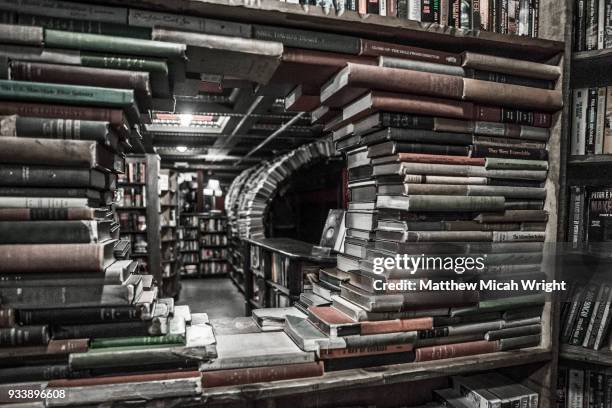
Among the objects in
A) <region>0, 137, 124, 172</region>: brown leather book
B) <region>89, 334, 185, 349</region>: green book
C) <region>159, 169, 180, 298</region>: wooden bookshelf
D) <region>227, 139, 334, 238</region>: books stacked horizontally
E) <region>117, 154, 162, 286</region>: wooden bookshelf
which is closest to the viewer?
<region>0, 137, 124, 172</region>: brown leather book

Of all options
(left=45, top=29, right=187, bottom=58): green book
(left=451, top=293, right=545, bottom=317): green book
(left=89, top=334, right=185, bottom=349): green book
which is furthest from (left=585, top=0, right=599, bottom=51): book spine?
(left=89, top=334, right=185, bottom=349): green book

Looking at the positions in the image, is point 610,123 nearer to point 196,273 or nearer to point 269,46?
point 269,46

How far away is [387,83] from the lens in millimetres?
1272

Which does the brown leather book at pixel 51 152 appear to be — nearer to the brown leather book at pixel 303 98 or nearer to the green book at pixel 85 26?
the green book at pixel 85 26

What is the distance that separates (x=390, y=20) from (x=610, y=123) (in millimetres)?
1043

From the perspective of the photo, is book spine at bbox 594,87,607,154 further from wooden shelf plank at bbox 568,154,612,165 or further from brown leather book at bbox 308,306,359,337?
brown leather book at bbox 308,306,359,337

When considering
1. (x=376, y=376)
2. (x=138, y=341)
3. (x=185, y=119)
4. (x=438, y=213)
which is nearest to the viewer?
(x=138, y=341)

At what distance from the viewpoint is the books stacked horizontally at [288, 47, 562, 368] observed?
1309mm

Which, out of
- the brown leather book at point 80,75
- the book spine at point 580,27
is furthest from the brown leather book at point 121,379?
the book spine at point 580,27

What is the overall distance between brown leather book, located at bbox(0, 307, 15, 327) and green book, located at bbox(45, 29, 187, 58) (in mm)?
752

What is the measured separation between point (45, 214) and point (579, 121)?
2021mm

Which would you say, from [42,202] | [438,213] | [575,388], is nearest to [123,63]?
[42,202]

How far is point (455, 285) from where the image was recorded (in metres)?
1.39

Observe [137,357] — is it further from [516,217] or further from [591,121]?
[591,121]
